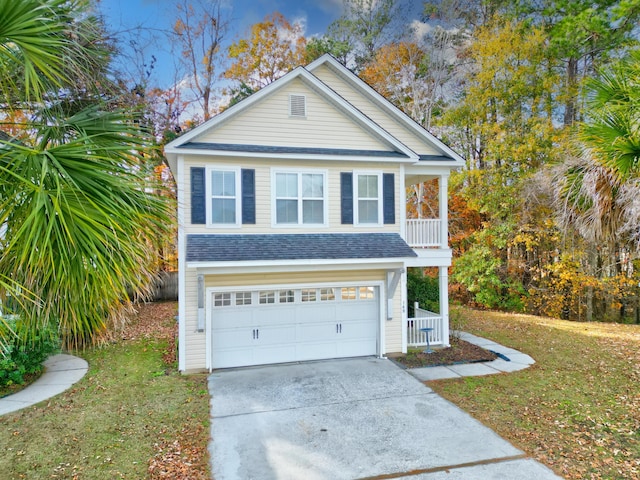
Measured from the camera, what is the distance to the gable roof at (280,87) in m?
9.76

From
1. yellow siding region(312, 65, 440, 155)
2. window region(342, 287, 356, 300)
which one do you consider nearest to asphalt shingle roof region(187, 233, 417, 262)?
window region(342, 287, 356, 300)

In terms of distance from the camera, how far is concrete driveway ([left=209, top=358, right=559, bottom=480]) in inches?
217

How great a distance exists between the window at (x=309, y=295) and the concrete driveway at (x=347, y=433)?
211 centimetres

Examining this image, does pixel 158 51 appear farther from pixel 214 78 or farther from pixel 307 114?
pixel 307 114

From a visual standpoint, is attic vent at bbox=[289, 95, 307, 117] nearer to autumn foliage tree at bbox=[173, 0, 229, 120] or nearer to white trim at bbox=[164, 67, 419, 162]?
white trim at bbox=[164, 67, 419, 162]

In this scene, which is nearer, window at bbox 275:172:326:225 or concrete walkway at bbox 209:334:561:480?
concrete walkway at bbox 209:334:561:480

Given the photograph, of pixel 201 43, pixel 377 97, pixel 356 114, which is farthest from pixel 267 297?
pixel 201 43

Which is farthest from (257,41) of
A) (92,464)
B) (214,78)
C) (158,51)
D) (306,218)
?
(92,464)

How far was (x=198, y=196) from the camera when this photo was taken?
9.95 meters

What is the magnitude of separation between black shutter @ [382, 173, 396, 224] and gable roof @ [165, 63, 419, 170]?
2.41 ft

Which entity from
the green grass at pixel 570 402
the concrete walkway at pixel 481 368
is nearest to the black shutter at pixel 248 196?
the concrete walkway at pixel 481 368

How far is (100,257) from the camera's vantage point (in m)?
3.79

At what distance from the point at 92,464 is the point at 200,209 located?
599cm

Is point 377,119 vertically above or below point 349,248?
above
